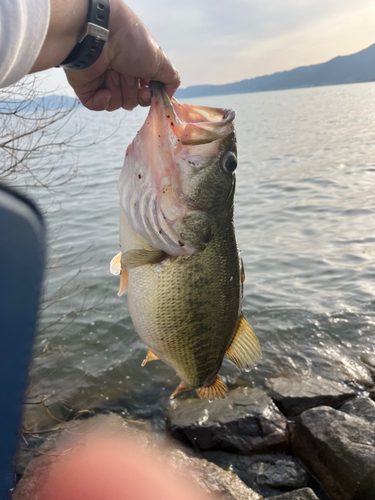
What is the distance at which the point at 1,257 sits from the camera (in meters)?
1.98

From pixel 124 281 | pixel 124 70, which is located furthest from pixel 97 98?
pixel 124 281

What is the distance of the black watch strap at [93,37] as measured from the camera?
166 cm

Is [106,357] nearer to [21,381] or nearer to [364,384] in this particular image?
[364,384]

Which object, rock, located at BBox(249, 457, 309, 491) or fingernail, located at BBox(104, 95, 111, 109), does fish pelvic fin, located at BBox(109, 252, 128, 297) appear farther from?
rock, located at BBox(249, 457, 309, 491)

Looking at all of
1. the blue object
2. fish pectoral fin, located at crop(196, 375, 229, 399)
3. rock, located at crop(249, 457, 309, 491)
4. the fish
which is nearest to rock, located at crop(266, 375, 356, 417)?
rock, located at crop(249, 457, 309, 491)

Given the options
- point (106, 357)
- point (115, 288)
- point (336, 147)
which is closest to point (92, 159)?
point (336, 147)

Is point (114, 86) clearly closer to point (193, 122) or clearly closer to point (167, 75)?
point (167, 75)

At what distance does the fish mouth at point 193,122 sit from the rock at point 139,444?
3.03m

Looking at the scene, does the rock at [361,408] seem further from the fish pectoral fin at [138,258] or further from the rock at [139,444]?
the fish pectoral fin at [138,258]

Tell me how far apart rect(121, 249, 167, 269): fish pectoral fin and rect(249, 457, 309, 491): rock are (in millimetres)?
2897

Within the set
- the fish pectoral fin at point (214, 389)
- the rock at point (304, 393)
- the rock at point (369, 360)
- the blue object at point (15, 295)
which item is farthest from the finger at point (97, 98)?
the rock at point (369, 360)

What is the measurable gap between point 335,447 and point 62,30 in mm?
3846

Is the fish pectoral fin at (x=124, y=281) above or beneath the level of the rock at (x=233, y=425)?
above

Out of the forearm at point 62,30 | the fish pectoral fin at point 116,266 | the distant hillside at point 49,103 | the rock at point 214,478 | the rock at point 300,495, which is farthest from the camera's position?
the distant hillside at point 49,103
